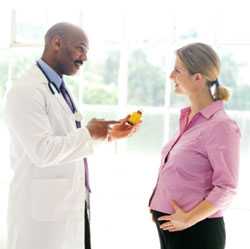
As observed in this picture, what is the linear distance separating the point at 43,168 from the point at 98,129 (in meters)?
0.28

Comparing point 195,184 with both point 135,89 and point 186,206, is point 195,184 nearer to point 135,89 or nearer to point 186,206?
point 186,206

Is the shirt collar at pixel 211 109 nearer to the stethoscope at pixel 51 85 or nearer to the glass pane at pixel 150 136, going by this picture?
the stethoscope at pixel 51 85

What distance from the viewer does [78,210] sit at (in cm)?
176

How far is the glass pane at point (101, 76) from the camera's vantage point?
2739 mm

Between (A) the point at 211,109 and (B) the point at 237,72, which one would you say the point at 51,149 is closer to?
(A) the point at 211,109

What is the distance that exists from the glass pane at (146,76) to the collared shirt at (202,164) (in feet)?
2.94

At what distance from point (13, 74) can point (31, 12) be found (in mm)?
452

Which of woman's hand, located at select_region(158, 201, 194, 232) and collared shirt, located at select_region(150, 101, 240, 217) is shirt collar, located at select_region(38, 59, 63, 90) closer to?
collared shirt, located at select_region(150, 101, 240, 217)

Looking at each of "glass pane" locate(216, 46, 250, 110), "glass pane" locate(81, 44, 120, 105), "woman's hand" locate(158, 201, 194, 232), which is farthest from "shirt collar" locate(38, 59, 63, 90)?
"glass pane" locate(216, 46, 250, 110)

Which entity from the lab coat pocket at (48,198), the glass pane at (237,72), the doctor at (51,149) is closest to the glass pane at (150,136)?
the glass pane at (237,72)

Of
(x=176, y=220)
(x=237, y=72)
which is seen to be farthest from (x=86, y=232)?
(x=237, y=72)

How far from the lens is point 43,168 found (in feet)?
5.60

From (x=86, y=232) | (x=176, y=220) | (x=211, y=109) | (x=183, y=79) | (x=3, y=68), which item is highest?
(x=3, y=68)

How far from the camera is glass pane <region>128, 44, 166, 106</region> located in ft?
8.68
